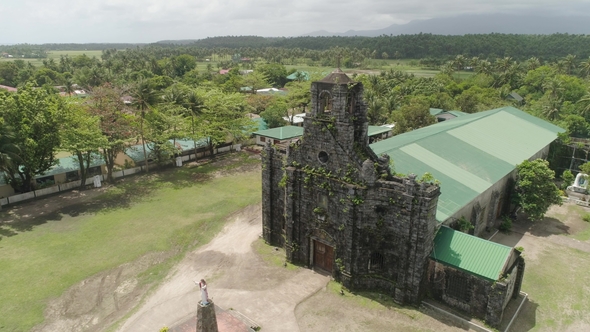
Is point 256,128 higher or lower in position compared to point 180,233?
higher

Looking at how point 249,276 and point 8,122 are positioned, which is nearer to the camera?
point 249,276

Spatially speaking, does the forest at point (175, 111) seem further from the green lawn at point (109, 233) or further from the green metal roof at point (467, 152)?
the green metal roof at point (467, 152)

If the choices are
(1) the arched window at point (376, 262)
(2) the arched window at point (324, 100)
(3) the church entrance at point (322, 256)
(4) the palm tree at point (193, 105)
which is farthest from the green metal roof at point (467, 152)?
(4) the palm tree at point (193, 105)

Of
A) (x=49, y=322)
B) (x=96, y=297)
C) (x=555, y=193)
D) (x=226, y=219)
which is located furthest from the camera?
(x=226, y=219)

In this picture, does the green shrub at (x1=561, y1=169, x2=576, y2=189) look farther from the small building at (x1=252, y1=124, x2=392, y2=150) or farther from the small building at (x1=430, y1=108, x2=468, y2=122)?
the small building at (x1=252, y1=124, x2=392, y2=150)

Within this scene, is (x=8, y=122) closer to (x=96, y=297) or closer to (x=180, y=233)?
(x=180, y=233)

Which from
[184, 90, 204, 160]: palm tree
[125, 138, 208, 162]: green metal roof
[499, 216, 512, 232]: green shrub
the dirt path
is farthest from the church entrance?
[125, 138, 208, 162]: green metal roof

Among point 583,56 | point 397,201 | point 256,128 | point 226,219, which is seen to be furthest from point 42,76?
point 583,56
